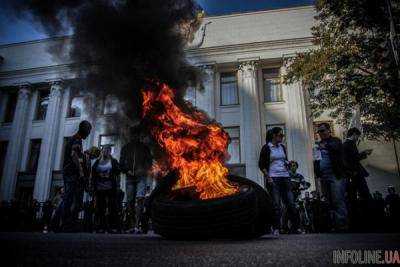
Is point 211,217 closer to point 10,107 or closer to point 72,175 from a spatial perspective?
point 72,175

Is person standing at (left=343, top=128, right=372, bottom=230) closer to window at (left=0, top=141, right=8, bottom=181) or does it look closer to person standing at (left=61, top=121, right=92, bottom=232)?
person standing at (left=61, top=121, right=92, bottom=232)

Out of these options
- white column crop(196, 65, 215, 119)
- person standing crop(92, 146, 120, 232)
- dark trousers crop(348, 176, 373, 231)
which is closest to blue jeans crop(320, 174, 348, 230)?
dark trousers crop(348, 176, 373, 231)

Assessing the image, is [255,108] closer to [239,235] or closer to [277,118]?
[277,118]

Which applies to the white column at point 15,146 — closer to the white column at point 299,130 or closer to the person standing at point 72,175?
the white column at point 299,130

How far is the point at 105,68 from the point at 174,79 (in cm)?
129

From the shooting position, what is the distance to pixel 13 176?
848 inches

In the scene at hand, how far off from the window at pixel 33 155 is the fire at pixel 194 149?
20275mm

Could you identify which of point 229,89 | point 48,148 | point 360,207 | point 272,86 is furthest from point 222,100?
point 360,207

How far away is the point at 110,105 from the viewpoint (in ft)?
22.2

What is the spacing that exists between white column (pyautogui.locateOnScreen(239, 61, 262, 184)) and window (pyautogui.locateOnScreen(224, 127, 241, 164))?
467mm

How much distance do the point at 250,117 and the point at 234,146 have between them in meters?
1.98

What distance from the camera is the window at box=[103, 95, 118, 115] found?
21.3ft

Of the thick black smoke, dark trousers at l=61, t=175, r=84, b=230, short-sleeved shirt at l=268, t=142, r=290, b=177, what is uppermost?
the thick black smoke

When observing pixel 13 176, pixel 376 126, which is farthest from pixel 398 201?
pixel 13 176
